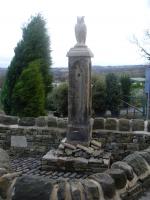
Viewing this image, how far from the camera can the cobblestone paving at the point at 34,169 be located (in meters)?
6.20

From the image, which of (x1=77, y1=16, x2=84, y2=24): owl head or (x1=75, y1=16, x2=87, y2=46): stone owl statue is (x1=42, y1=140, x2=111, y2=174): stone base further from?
(x1=77, y1=16, x2=84, y2=24): owl head

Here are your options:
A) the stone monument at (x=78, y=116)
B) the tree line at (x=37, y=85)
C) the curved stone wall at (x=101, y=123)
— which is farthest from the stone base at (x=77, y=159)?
the tree line at (x=37, y=85)

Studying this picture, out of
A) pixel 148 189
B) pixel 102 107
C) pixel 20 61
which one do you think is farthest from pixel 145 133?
pixel 102 107

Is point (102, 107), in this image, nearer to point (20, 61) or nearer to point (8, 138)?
point (20, 61)

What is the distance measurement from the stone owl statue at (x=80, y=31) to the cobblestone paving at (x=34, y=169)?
2416mm

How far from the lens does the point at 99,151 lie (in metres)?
6.76

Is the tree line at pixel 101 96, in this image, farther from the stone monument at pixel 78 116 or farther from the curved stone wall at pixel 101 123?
the stone monument at pixel 78 116

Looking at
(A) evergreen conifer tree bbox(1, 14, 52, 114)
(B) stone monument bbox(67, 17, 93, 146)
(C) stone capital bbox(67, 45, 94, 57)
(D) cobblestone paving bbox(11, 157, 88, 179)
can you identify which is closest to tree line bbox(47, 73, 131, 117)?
(A) evergreen conifer tree bbox(1, 14, 52, 114)

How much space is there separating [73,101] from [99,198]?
179 inches

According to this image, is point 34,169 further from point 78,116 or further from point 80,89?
point 80,89

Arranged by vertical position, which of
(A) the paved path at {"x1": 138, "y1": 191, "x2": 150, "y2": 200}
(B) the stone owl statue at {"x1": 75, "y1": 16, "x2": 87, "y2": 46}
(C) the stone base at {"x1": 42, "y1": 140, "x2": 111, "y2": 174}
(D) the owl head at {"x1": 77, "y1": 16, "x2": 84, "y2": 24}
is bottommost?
(C) the stone base at {"x1": 42, "y1": 140, "x2": 111, "y2": 174}

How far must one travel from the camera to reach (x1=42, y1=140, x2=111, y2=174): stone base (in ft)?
20.9

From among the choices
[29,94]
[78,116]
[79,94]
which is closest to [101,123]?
[78,116]

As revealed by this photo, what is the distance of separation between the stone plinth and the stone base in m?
0.20
